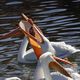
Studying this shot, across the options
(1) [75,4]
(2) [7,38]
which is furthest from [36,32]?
(1) [75,4]

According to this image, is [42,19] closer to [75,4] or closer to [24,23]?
[75,4]

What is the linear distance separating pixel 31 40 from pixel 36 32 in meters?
0.57

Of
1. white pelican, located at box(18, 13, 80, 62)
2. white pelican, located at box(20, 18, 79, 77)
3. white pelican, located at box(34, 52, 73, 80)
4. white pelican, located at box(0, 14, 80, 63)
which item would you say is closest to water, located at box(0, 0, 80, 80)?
white pelican, located at box(0, 14, 80, 63)

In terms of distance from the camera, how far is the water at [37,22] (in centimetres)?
1425

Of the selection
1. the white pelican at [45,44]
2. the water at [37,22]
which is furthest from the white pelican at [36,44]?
the water at [37,22]

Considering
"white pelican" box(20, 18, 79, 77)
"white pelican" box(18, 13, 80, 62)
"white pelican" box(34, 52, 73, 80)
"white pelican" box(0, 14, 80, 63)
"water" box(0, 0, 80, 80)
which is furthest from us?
"white pelican" box(0, 14, 80, 63)

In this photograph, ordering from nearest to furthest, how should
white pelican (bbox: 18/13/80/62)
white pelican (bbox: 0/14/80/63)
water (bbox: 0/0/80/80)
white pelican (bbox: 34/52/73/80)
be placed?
1. white pelican (bbox: 34/52/73/80)
2. water (bbox: 0/0/80/80)
3. white pelican (bbox: 18/13/80/62)
4. white pelican (bbox: 0/14/80/63)

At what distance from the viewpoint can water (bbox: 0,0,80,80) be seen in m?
14.2

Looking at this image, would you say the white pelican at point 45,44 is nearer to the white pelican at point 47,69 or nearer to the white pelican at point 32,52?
the white pelican at point 32,52

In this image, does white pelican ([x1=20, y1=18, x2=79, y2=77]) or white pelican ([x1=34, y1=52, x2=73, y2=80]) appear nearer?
white pelican ([x1=34, y1=52, x2=73, y2=80])

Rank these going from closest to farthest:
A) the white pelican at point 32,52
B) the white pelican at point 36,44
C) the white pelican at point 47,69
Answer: the white pelican at point 47,69 < the white pelican at point 36,44 < the white pelican at point 32,52

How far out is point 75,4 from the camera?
21.3 meters

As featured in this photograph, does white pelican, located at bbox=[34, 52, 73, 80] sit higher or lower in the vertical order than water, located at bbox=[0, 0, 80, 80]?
higher

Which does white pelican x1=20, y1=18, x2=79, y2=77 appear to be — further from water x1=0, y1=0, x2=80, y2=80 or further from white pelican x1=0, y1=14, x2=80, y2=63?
water x1=0, y1=0, x2=80, y2=80
